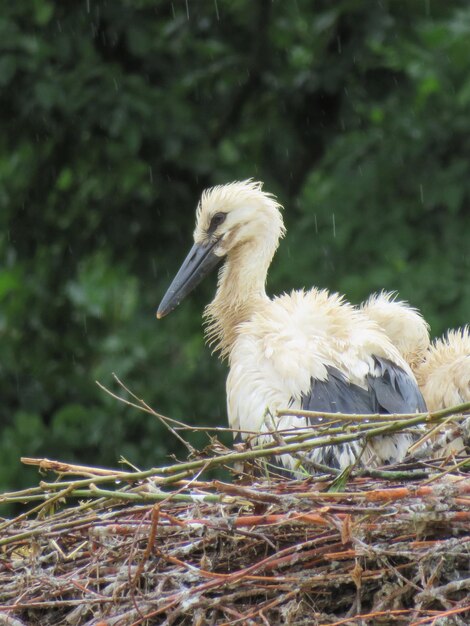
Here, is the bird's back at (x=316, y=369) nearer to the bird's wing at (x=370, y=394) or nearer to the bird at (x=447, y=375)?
the bird's wing at (x=370, y=394)

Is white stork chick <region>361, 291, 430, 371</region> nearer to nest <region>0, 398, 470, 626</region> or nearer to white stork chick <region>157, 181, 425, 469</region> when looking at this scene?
white stork chick <region>157, 181, 425, 469</region>

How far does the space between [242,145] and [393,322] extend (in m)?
3.37

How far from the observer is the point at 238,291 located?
534 centimetres

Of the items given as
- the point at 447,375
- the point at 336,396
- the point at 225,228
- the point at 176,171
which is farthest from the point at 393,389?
the point at 176,171

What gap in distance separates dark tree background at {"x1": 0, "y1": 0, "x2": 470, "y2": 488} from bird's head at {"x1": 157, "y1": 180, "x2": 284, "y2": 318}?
191 cm

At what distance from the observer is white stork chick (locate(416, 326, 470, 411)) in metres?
4.62

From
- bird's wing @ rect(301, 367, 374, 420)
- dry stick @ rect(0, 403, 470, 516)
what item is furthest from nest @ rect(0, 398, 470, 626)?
bird's wing @ rect(301, 367, 374, 420)

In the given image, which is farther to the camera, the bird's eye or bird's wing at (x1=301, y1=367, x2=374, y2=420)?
the bird's eye

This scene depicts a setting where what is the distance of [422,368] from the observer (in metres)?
5.03

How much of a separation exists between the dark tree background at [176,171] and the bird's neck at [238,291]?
1912 mm

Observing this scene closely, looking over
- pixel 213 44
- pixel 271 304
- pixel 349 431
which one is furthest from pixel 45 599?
pixel 213 44

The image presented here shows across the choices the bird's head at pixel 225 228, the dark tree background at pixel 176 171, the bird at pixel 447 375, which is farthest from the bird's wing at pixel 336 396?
the dark tree background at pixel 176 171

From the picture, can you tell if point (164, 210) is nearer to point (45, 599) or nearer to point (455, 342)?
point (455, 342)

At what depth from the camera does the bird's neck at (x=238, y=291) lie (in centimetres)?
528
